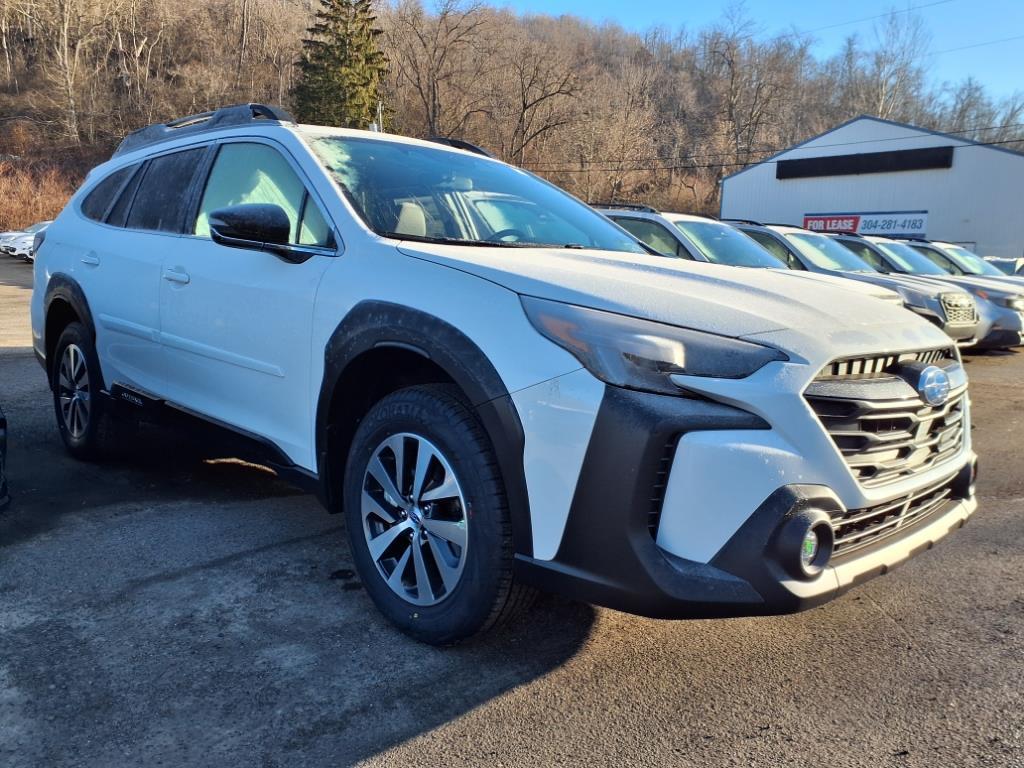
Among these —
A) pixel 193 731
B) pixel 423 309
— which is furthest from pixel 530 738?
pixel 423 309

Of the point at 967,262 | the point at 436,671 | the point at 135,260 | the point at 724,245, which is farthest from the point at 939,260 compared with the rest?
the point at 436,671

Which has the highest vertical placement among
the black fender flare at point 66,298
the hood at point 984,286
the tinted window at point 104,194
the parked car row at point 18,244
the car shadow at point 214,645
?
the tinted window at point 104,194

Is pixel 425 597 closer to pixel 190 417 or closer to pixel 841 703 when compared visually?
pixel 841 703

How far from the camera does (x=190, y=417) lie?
3.78 metres

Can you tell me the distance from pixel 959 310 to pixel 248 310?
357 inches

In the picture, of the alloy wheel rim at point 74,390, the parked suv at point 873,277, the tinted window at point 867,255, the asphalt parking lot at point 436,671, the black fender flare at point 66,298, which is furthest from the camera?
the tinted window at point 867,255

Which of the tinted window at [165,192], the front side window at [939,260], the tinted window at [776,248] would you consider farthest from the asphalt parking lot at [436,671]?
the front side window at [939,260]

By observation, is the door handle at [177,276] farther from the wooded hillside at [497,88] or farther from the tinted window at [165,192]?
the wooded hillside at [497,88]

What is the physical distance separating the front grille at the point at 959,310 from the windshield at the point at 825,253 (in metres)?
1.28

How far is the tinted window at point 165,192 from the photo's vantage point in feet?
13.1

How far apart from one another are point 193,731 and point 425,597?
0.78 m

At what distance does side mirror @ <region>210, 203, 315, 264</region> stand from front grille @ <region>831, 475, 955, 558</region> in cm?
210

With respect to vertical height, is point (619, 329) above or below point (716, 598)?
above

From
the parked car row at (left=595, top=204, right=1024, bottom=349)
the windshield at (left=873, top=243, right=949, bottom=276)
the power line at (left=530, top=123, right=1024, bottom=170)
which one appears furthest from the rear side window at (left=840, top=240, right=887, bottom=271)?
the power line at (left=530, top=123, right=1024, bottom=170)
